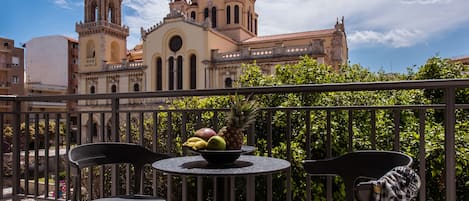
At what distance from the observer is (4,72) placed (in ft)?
121

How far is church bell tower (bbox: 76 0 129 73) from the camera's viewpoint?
35844 millimetres

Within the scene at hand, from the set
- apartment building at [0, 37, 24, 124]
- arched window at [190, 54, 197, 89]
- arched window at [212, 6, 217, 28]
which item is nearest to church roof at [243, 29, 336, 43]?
arched window at [212, 6, 217, 28]

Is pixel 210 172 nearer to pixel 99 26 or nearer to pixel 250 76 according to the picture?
pixel 250 76

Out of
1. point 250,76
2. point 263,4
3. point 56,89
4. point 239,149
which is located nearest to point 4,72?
point 56,89

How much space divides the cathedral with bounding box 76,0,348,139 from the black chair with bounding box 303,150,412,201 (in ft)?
82.9

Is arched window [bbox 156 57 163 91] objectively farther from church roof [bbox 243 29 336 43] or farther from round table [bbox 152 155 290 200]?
round table [bbox 152 155 290 200]

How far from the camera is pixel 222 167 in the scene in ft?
5.99

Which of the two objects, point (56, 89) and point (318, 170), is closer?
point (318, 170)

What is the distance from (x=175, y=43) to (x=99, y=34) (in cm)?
823

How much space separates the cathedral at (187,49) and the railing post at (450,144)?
2493 cm

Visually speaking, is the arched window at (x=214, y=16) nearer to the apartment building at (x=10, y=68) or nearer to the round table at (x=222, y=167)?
the apartment building at (x=10, y=68)

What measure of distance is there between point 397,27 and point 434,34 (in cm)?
663

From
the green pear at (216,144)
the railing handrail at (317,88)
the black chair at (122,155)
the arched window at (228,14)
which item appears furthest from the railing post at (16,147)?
the arched window at (228,14)

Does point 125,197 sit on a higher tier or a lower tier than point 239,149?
lower
